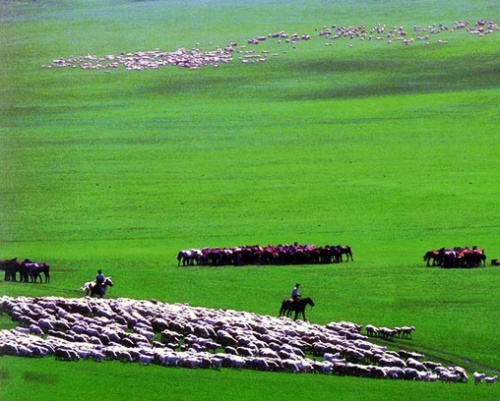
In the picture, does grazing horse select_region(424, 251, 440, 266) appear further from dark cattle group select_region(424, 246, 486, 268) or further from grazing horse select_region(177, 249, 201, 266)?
grazing horse select_region(177, 249, 201, 266)

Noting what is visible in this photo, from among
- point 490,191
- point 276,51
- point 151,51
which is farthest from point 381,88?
point 490,191

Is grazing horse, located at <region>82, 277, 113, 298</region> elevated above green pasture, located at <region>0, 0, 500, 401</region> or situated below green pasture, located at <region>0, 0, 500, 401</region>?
below

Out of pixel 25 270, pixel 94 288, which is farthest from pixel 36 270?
pixel 94 288

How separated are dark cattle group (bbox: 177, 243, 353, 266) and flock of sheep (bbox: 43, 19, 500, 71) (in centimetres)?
3262

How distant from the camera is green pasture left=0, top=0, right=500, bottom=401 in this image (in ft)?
86.3

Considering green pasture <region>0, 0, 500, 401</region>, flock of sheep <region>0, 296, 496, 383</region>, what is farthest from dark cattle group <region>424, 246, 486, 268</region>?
flock of sheep <region>0, 296, 496, 383</region>

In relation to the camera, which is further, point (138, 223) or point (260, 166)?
point (260, 166)

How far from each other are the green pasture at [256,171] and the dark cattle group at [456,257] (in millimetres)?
401

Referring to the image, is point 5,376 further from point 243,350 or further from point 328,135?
point 328,135

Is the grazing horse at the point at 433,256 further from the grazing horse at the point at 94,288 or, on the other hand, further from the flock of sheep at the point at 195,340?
the grazing horse at the point at 94,288

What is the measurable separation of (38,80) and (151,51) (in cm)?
618

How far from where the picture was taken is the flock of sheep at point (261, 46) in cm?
6512

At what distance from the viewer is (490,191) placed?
4319cm

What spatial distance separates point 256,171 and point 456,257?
16.5 meters
